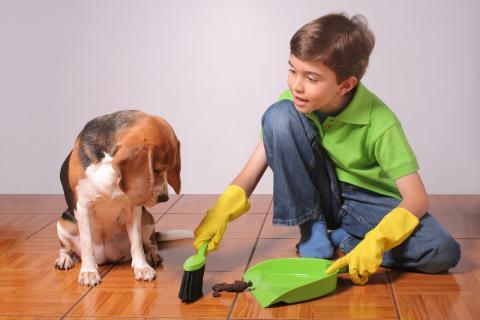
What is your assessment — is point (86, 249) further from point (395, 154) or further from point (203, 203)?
point (203, 203)

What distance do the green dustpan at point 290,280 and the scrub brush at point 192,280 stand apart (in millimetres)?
190

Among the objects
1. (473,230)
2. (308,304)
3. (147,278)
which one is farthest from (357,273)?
(473,230)

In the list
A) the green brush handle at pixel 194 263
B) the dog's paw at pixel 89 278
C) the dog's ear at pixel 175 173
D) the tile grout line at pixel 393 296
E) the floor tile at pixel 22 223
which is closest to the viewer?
the tile grout line at pixel 393 296

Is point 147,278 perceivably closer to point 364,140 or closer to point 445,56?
point 364,140

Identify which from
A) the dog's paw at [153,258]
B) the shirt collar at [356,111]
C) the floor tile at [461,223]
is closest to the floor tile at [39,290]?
the dog's paw at [153,258]

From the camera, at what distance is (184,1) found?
441cm

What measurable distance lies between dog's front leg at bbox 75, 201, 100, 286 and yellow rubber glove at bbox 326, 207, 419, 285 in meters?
0.86

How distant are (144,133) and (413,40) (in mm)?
2131

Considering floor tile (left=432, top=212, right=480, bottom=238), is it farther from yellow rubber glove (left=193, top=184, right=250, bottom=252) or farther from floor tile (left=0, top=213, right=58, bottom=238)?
floor tile (left=0, top=213, right=58, bottom=238)

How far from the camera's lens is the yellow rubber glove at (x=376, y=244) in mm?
2641

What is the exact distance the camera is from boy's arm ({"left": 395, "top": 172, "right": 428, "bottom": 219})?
276 centimetres

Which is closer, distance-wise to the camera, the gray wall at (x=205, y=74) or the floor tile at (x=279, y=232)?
the floor tile at (x=279, y=232)

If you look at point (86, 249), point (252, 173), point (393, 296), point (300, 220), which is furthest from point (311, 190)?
point (86, 249)

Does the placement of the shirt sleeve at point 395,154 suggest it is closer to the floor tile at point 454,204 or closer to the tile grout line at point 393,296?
the tile grout line at point 393,296
